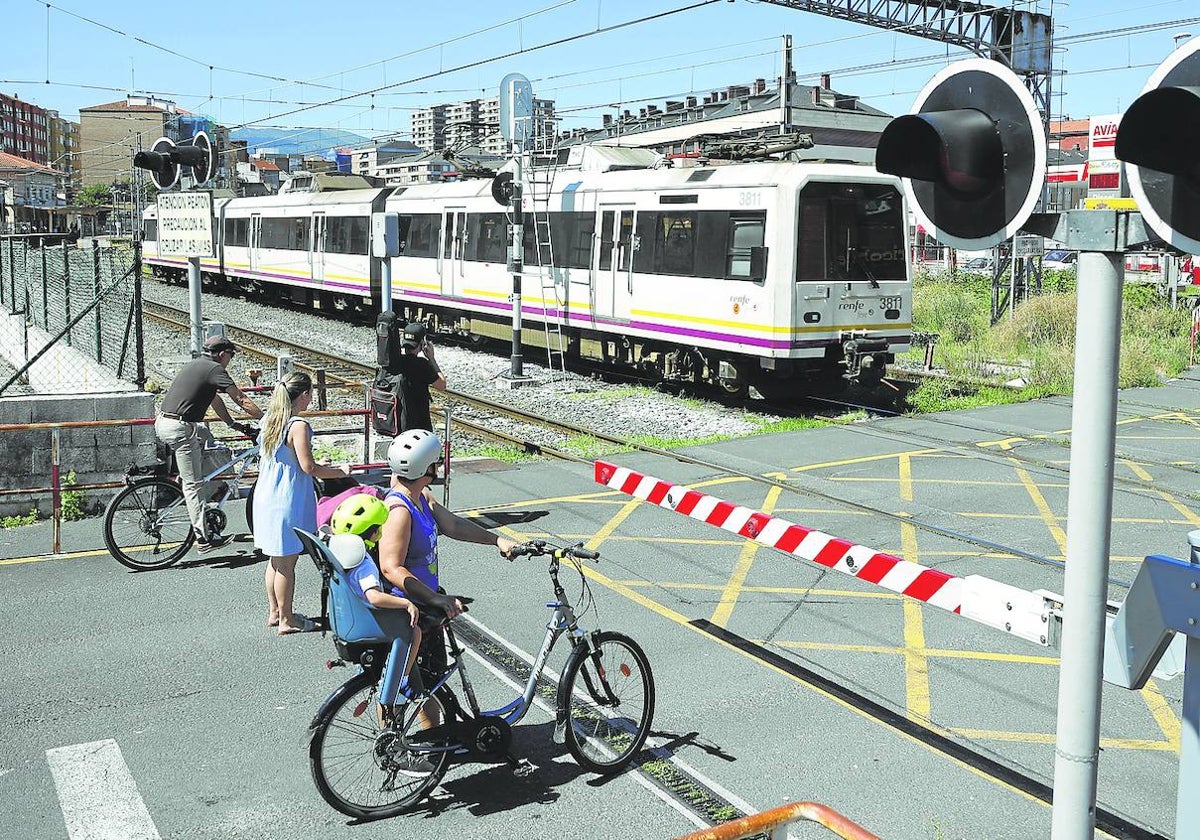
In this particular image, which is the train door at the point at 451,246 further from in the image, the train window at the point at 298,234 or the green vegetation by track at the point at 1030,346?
the green vegetation by track at the point at 1030,346

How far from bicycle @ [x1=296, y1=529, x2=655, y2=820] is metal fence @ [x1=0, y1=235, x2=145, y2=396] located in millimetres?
7057

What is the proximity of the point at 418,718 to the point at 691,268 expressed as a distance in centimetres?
1227

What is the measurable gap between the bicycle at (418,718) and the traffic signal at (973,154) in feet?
8.74

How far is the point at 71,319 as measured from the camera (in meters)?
15.8

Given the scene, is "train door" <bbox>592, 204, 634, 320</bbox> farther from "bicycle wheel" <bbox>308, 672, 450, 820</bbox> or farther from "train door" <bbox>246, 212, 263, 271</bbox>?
"train door" <bbox>246, 212, 263, 271</bbox>

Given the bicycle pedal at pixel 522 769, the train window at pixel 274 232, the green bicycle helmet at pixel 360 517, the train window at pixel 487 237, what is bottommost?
the bicycle pedal at pixel 522 769

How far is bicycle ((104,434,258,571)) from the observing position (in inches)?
347

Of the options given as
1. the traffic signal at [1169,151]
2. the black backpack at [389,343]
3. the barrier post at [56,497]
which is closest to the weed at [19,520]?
the barrier post at [56,497]

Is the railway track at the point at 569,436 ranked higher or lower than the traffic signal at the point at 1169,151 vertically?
lower

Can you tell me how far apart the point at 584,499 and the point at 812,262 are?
6011mm

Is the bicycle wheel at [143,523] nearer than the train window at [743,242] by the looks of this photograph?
Yes

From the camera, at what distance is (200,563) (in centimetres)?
905

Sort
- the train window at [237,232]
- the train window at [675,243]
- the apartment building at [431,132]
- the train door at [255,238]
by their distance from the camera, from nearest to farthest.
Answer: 1. the train window at [675,243]
2. the train door at [255,238]
3. the train window at [237,232]
4. the apartment building at [431,132]

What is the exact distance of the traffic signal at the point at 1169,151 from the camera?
2711mm
